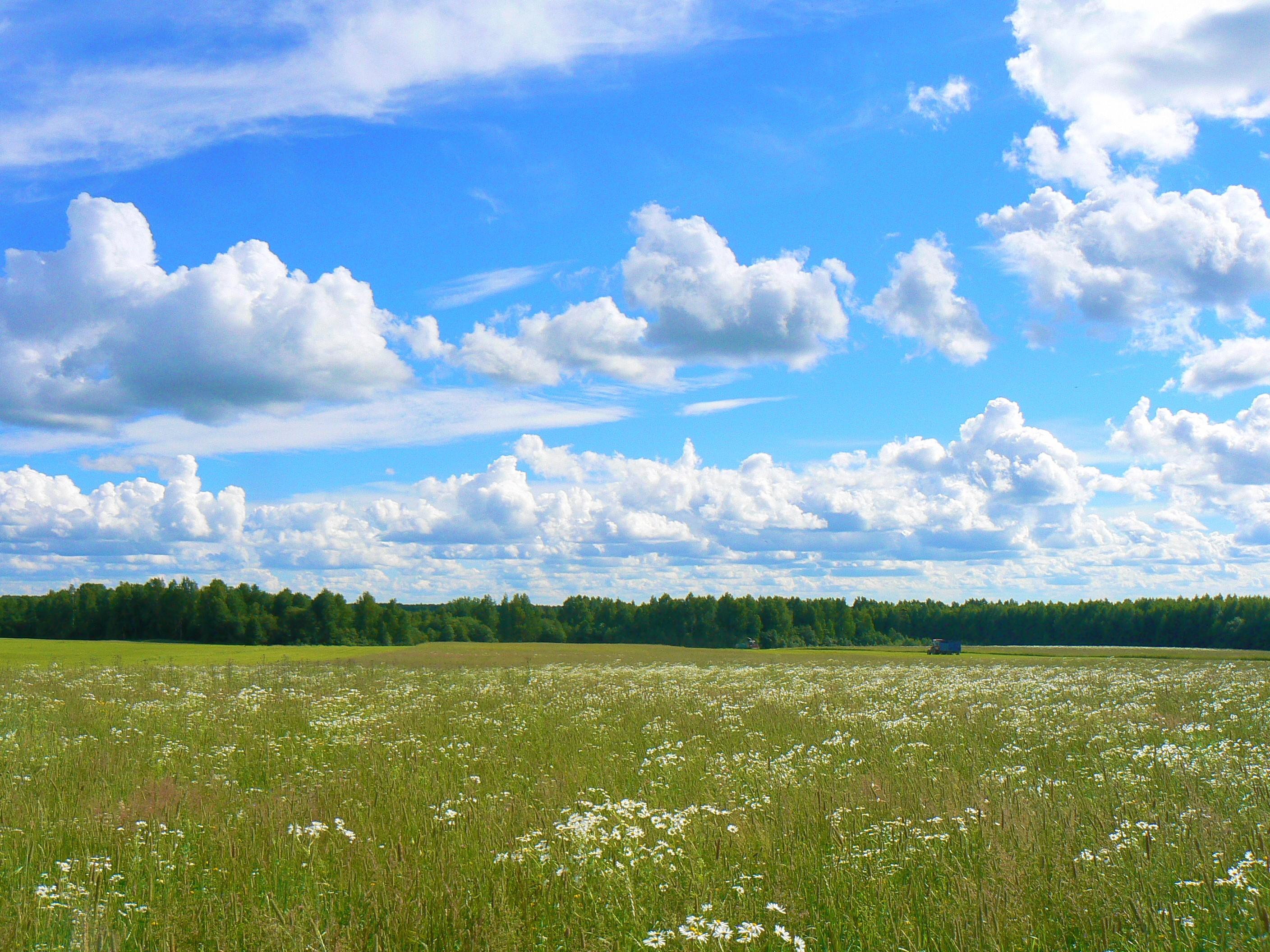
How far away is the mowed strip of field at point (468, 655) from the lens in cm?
4944

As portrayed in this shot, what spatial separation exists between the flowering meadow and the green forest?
350 feet

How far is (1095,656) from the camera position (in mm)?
72188

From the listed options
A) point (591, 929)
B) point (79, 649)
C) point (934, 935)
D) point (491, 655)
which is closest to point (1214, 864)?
point (934, 935)

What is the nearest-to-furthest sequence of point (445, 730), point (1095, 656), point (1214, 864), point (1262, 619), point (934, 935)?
point (934, 935)
point (1214, 864)
point (445, 730)
point (1095, 656)
point (1262, 619)

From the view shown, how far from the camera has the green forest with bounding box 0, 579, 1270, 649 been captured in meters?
120

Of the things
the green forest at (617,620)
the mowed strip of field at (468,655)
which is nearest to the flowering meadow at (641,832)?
the mowed strip of field at (468,655)

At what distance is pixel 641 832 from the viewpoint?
6.21 metres

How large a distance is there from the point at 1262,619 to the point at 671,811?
482 feet

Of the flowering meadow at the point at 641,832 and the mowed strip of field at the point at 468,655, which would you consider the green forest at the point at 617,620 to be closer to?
the mowed strip of field at the point at 468,655

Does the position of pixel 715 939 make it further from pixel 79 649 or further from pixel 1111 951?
pixel 79 649

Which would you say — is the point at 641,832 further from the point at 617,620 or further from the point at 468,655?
the point at 617,620

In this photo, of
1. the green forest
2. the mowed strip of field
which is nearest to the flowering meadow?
the mowed strip of field

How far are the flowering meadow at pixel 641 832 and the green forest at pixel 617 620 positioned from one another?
107 meters

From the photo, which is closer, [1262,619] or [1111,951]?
[1111,951]
